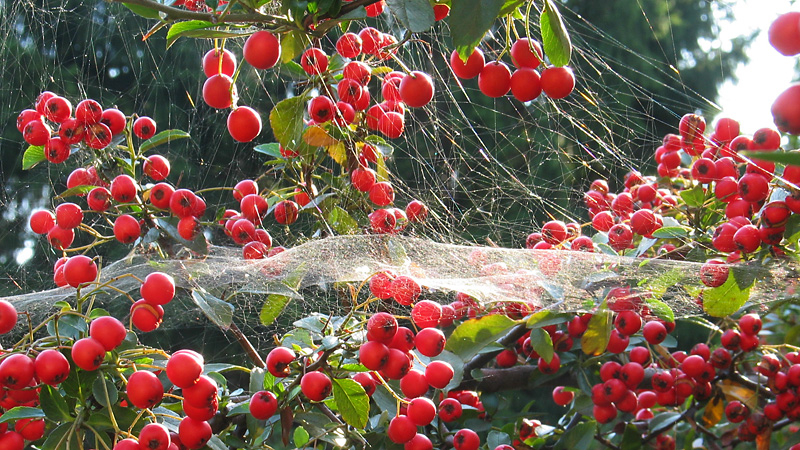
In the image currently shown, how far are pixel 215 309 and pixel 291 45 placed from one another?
0.53m

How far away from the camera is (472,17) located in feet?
2.89

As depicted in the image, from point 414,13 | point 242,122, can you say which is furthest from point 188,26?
point 414,13

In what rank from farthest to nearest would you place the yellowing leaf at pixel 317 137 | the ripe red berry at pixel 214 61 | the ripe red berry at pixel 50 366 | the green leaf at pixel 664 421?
the green leaf at pixel 664 421 < the yellowing leaf at pixel 317 137 < the ripe red berry at pixel 214 61 < the ripe red berry at pixel 50 366

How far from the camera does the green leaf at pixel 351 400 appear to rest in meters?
1.28

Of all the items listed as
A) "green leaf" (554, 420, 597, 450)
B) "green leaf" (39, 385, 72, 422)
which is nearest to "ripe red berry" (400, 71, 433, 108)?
"green leaf" (39, 385, 72, 422)

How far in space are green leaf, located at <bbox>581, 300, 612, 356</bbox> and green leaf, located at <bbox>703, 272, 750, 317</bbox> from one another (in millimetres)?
220

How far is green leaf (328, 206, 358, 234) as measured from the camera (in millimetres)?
1602

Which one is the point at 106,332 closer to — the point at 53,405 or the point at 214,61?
the point at 53,405

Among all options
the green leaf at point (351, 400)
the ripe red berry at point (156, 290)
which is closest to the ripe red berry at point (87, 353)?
the ripe red berry at point (156, 290)

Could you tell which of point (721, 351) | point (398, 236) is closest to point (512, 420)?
point (721, 351)

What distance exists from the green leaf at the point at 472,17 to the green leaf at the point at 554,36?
0.17m

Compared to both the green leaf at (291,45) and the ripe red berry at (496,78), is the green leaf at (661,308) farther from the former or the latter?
the green leaf at (291,45)

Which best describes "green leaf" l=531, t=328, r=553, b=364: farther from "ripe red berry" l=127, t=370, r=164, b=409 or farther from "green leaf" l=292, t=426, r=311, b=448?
"ripe red berry" l=127, t=370, r=164, b=409

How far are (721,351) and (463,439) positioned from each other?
2.98 feet
